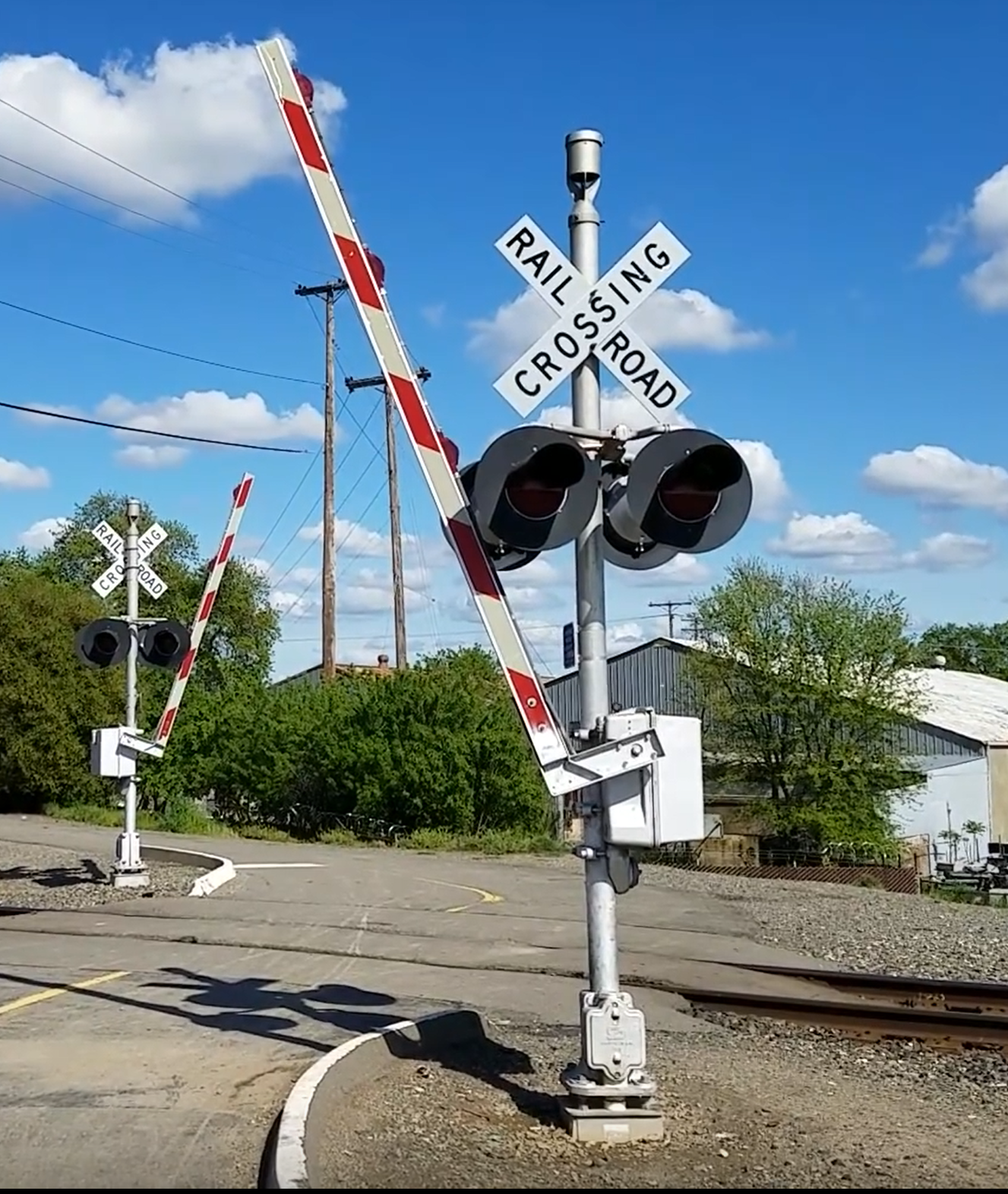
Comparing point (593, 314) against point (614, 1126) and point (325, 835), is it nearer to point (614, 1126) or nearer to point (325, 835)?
point (614, 1126)

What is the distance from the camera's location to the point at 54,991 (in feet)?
36.1

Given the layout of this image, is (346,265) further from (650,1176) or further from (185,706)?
(185,706)

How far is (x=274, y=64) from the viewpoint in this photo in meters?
7.41

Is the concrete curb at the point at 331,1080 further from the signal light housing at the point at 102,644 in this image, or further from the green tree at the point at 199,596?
the green tree at the point at 199,596

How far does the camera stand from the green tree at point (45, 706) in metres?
40.7

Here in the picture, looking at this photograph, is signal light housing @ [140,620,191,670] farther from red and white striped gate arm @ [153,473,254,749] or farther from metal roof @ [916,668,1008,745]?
metal roof @ [916,668,1008,745]

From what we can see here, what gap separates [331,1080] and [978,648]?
132m

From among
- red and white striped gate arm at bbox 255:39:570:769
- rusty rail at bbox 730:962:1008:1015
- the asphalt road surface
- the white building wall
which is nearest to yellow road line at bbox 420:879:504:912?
the asphalt road surface

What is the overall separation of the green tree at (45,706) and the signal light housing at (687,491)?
36561 millimetres

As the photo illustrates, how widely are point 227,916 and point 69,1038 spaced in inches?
284

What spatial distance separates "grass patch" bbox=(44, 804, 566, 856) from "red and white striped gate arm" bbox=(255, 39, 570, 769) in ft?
81.4

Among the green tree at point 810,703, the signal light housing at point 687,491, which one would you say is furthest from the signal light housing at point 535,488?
the green tree at point 810,703

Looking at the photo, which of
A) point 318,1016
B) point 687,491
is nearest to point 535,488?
point 687,491

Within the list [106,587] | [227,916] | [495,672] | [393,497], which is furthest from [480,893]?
[393,497]
